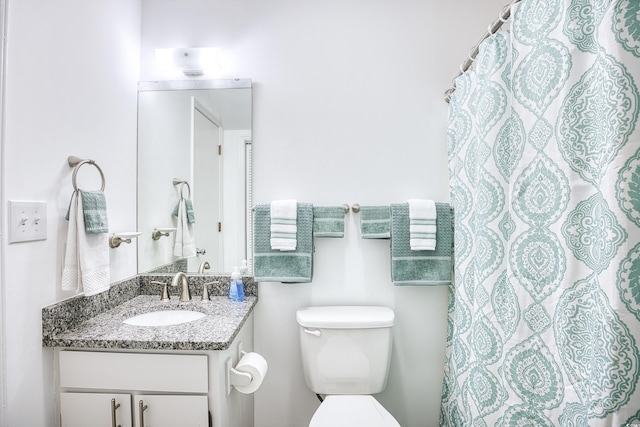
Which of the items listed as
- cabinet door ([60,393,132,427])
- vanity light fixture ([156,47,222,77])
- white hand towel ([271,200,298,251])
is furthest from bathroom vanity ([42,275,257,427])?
vanity light fixture ([156,47,222,77])

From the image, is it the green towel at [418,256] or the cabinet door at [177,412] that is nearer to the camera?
the cabinet door at [177,412]

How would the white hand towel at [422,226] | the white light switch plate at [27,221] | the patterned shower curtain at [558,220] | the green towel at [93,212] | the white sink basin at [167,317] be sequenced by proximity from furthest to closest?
the white hand towel at [422,226] < the white sink basin at [167,317] < the green towel at [93,212] < the white light switch plate at [27,221] < the patterned shower curtain at [558,220]

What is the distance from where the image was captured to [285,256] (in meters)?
1.57

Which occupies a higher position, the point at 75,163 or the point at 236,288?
the point at 75,163

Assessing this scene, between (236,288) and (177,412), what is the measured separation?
1.98 ft

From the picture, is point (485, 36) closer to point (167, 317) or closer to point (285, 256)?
point (285, 256)

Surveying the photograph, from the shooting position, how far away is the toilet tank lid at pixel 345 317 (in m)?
1.44

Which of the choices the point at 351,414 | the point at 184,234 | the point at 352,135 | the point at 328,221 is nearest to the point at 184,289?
the point at 184,234

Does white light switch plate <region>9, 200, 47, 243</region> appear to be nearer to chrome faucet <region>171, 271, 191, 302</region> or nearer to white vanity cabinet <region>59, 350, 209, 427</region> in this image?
white vanity cabinet <region>59, 350, 209, 427</region>

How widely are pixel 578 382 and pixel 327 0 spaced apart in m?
1.88

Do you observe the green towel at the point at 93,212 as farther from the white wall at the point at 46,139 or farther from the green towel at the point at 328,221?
the green towel at the point at 328,221

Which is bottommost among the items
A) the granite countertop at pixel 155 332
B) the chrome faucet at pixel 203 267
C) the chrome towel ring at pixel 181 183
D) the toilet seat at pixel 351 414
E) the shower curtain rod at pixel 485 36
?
the toilet seat at pixel 351 414

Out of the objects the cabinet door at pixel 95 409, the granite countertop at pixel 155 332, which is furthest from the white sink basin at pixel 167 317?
the cabinet door at pixel 95 409

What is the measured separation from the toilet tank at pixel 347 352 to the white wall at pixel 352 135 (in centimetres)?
21
